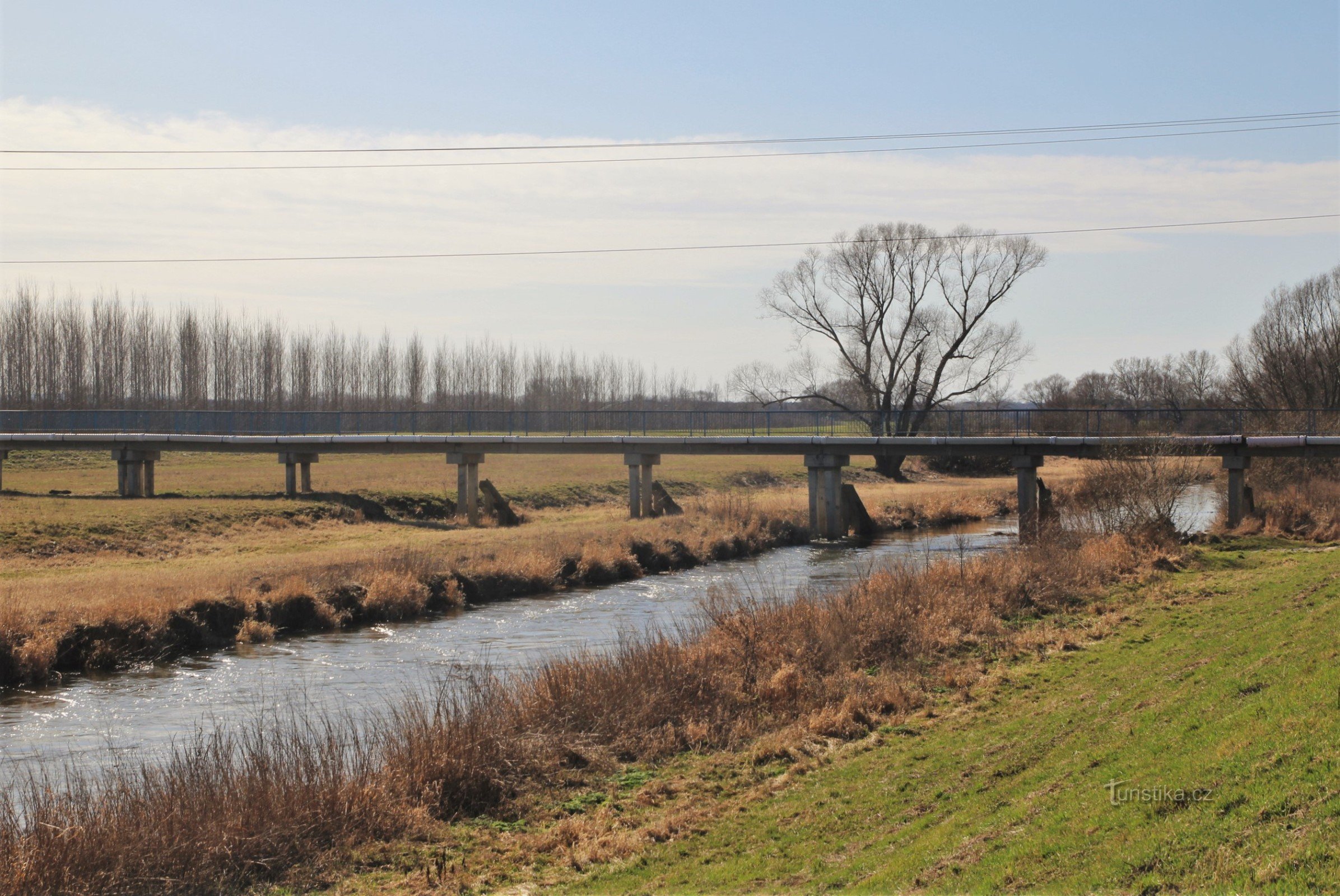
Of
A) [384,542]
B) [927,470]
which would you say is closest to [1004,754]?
[384,542]

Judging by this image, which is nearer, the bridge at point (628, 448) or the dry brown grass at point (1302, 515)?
the dry brown grass at point (1302, 515)

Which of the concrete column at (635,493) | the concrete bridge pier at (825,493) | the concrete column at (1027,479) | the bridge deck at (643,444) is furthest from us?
the concrete column at (635,493)

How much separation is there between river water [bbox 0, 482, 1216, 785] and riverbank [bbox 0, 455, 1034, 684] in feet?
3.61

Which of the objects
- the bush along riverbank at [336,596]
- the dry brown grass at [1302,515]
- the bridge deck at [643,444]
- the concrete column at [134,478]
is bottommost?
the bush along riverbank at [336,596]

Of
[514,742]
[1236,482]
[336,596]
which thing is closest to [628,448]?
[336,596]

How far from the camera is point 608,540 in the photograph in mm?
40000

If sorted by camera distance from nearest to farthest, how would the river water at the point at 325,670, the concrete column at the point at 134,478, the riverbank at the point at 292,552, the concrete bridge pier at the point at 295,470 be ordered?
the river water at the point at 325,670 → the riverbank at the point at 292,552 → the concrete bridge pier at the point at 295,470 → the concrete column at the point at 134,478

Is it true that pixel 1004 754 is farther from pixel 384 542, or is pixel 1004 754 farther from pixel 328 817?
pixel 384 542

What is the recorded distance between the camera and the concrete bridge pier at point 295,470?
5219cm

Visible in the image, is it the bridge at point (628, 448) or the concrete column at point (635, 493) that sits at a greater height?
the bridge at point (628, 448)

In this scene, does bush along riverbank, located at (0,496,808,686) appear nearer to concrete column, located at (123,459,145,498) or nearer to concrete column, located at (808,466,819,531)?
concrete column, located at (808,466,819,531)

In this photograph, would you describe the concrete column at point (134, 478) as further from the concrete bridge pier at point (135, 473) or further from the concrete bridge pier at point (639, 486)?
the concrete bridge pier at point (639, 486)

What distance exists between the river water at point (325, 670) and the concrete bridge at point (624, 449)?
15.0 m

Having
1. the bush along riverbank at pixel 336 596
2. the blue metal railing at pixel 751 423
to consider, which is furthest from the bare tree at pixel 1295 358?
the bush along riverbank at pixel 336 596
